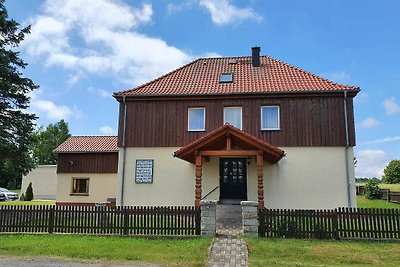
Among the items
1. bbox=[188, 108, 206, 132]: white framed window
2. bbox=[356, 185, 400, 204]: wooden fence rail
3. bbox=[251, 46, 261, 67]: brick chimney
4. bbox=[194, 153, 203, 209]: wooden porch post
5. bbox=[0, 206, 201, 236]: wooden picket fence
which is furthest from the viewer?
bbox=[356, 185, 400, 204]: wooden fence rail

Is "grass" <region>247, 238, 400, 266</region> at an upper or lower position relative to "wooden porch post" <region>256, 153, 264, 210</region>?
lower

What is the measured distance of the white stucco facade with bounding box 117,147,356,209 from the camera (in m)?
16.5

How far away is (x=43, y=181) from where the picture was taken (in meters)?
37.8

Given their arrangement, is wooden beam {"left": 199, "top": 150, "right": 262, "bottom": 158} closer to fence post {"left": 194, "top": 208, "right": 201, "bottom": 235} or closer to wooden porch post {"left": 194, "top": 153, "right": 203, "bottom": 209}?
wooden porch post {"left": 194, "top": 153, "right": 203, "bottom": 209}

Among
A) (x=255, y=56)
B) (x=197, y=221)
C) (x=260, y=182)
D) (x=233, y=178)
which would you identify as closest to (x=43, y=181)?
(x=233, y=178)

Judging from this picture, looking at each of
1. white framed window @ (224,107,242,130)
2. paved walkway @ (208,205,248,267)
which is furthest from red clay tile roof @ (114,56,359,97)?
paved walkway @ (208,205,248,267)

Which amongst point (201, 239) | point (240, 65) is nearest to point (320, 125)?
point (240, 65)

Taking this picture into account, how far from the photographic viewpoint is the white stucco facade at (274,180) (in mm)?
16484

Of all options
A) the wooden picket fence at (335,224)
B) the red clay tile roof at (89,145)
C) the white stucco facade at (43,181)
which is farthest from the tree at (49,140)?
the wooden picket fence at (335,224)

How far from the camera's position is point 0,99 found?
1991 centimetres

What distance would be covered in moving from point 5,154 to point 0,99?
321 cm

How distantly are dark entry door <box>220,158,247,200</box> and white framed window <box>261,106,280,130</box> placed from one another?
6.78 feet

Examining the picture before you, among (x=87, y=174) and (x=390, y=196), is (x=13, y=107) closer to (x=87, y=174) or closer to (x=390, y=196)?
(x=87, y=174)

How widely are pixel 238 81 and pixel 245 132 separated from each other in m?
3.80
